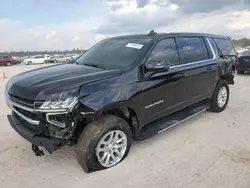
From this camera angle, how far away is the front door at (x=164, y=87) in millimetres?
3846

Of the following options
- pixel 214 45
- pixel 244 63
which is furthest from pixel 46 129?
pixel 244 63

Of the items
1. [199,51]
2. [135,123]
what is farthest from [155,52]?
[199,51]

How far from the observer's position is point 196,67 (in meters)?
4.89

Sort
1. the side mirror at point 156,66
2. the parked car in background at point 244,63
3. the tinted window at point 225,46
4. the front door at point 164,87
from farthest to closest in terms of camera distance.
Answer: the parked car in background at point 244,63 < the tinted window at point 225,46 < the front door at point 164,87 < the side mirror at point 156,66

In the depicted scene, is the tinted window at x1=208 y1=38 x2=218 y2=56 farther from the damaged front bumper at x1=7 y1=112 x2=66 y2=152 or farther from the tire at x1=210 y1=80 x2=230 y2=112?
the damaged front bumper at x1=7 y1=112 x2=66 y2=152

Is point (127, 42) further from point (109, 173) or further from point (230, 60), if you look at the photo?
point (230, 60)

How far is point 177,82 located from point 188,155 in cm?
129

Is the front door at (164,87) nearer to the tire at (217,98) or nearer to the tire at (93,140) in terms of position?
the tire at (93,140)

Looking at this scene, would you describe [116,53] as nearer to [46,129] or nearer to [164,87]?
[164,87]

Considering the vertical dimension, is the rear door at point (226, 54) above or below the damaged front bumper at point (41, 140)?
above

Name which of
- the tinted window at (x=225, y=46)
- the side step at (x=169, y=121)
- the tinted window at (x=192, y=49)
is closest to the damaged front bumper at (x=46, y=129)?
the side step at (x=169, y=121)

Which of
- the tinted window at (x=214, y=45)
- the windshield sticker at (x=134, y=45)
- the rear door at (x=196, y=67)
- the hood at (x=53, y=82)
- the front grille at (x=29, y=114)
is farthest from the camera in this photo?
the tinted window at (x=214, y=45)

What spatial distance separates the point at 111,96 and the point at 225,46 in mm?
4343

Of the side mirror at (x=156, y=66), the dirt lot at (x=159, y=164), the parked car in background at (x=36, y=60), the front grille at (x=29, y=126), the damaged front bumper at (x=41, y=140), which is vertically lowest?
the parked car in background at (x=36, y=60)
